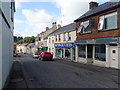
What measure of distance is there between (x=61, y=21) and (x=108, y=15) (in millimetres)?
26396

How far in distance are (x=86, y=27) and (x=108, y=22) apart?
12.9 feet

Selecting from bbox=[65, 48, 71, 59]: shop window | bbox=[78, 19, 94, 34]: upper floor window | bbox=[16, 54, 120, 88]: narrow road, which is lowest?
bbox=[16, 54, 120, 88]: narrow road

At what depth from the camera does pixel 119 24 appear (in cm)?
1366

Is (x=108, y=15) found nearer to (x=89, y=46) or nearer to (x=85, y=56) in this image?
(x=89, y=46)

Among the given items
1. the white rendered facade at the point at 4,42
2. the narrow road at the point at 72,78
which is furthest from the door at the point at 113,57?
the white rendered facade at the point at 4,42

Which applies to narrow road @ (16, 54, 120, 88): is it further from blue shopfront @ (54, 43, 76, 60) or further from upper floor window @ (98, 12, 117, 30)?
blue shopfront @ (54, 43, 76, 60)

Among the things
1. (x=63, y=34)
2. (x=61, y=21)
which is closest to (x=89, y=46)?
(x=63, y=34)

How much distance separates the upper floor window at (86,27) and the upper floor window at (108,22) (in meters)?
1.63

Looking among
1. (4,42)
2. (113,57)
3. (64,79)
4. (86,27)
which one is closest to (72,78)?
(64,79)

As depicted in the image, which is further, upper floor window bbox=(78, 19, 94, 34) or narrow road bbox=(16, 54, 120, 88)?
upper floor window bbox=(78, 19, 94, 34)

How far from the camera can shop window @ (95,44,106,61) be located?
51.6 feet

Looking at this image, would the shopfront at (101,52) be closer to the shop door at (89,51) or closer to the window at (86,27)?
the shop door at (89,51)

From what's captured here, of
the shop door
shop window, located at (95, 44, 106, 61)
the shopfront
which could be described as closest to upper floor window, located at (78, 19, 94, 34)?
the shopfront

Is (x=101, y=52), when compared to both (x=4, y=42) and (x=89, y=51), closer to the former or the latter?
(x=89, y=51)
